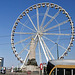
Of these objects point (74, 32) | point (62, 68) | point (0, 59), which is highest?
point (74, 32)

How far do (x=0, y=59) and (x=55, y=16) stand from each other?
16230mm

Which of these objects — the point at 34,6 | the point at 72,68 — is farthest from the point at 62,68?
the point at 34,6

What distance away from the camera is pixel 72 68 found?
10500 millimetres

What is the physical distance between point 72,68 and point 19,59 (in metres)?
31.2

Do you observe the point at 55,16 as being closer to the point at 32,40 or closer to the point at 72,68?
the point at 32,40

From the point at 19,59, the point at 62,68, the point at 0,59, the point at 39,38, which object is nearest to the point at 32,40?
the point at 39,38

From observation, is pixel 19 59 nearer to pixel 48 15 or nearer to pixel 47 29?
pixel 47 29

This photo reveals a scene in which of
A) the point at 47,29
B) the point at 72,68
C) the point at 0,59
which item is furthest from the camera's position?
the point at 47,29

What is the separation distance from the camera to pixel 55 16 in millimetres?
38125

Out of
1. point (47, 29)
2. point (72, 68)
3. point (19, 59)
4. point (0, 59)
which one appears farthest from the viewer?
point (19, 59)

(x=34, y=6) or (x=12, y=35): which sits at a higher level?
(x=34, y=6)

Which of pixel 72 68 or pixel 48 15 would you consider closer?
pixel 72 68

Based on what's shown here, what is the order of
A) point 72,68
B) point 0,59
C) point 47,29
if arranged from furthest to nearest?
point 47,29 < point 0,59 < point 72,68

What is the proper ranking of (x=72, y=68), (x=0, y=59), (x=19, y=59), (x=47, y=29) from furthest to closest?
(x=19, y=59)
(x=47, y=29)
(x=0, y=59)
(x=72, y=68)
